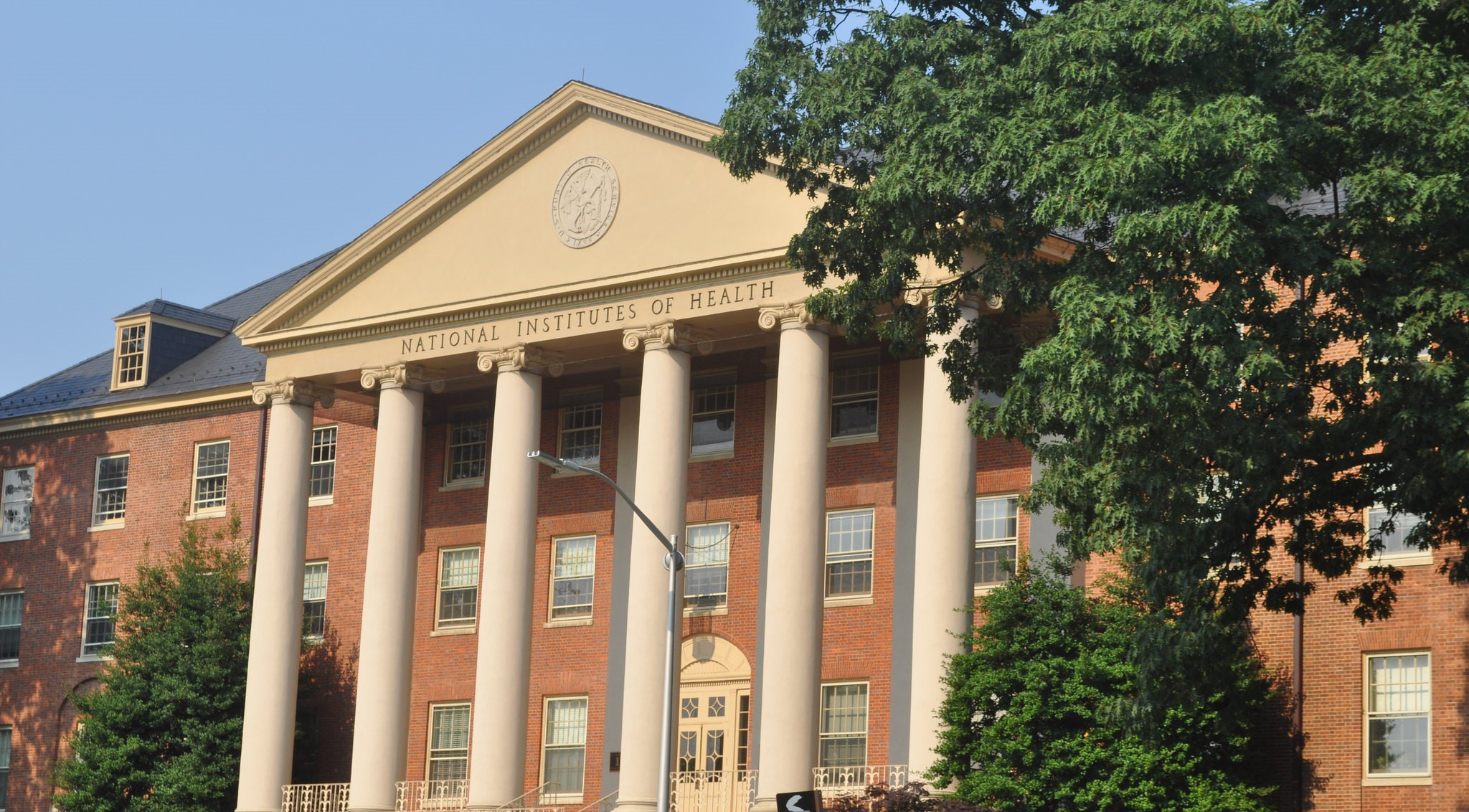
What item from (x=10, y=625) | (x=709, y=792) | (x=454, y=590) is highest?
(x=454, y=590)

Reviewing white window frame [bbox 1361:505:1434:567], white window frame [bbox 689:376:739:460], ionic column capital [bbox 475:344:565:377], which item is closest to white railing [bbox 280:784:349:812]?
ionic column capital [bbox 475:344:565:377]

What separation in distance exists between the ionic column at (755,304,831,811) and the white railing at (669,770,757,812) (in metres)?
3.20

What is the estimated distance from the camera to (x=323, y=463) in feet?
160

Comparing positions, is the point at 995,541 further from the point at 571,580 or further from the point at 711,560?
the point at 571,580

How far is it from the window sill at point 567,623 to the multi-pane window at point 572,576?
0.07m

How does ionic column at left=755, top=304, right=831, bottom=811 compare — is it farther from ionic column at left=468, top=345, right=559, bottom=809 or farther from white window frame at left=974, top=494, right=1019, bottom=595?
ionic column at left=468, top=345, right=559, bottom=809

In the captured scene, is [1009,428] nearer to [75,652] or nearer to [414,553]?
[414,553]

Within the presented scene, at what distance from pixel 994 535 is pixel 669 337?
7.47m

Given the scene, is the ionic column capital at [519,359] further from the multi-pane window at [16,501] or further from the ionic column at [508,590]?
the multi-pane window at [16,501]

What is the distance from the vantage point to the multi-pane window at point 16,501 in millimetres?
54062

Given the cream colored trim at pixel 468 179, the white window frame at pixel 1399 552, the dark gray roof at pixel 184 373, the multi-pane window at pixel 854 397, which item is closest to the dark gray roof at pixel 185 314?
the dark gray roof at pixel 184 373

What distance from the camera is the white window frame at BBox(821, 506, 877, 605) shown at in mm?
39062

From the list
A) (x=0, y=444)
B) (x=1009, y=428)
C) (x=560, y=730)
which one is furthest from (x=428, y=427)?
(x=1009, y=428)

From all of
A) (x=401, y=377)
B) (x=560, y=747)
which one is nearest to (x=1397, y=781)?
(x=560, y=747)
